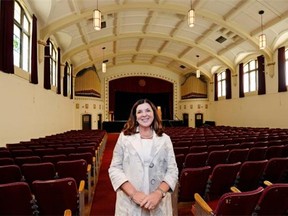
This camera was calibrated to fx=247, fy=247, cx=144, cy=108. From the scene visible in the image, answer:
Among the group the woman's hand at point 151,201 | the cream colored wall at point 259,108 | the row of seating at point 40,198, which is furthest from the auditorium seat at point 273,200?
the cream colored wall at point 259,108

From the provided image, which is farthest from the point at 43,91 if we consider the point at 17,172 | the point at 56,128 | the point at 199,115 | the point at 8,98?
the point at 199,115

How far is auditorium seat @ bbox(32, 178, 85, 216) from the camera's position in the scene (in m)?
2.10

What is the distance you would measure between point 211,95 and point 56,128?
13.5 meters

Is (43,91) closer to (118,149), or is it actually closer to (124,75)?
(118,149)

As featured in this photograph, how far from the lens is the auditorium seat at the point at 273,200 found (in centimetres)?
184

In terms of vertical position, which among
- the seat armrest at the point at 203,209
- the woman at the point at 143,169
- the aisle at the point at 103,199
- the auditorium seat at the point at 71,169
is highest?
the woman at the point at 143,169

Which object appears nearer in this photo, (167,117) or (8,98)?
(8,98)

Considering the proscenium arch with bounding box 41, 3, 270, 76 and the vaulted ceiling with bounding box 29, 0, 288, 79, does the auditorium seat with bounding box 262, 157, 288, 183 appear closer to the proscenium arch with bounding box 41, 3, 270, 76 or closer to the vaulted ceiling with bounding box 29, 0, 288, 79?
the vaulted ceiling with bounding box 29, 0, 288, 79

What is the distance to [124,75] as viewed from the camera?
72.5 feet

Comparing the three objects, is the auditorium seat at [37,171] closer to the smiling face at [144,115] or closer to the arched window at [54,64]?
the smiling face at [144,115]

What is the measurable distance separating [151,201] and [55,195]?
0.97 meters

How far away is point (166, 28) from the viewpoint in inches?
553

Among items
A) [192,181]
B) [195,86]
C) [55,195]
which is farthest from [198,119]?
[55,195]

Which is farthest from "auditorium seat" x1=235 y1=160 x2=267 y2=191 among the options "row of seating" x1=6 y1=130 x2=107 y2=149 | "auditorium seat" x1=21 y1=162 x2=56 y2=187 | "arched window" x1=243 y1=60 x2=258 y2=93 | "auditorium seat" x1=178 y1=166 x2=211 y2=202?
"arched window" x1=243 y1=60 x2=258 y2=93
